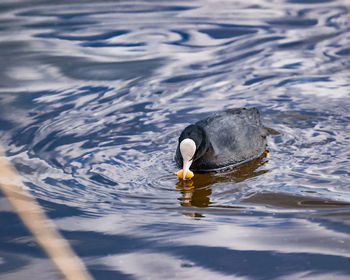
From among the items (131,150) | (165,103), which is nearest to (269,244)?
(131,150)

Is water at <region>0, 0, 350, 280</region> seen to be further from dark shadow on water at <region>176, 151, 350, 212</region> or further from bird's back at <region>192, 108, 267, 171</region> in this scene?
bird's back at <region>192, 108, 267, 171</region>

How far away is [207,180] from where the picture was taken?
→ 6105 mm

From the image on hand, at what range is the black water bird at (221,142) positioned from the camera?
599 centimetres

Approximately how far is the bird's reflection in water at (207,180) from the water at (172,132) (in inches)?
1.0

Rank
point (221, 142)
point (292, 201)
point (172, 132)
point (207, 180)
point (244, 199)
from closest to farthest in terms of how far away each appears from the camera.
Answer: point (292, 201)
point (244, 199)
point (207, 180)
point (221, 142)
point (172, 132)

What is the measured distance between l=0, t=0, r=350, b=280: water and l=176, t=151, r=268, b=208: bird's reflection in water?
2 centimetres

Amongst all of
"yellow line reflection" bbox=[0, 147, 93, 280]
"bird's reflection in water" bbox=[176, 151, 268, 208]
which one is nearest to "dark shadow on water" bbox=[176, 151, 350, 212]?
"bird's reflection in water" bbox=[176, 151, 268, 208]

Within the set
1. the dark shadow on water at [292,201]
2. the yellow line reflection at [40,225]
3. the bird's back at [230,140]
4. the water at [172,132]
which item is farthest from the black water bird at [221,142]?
the yellow line reflection at [40,225]

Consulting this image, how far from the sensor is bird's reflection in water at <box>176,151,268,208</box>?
18.3ft

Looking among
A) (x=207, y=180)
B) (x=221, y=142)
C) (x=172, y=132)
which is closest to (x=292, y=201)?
(x=207, y=180)

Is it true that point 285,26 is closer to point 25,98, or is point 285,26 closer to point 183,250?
point 25,98

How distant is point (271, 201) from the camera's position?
5367 mm

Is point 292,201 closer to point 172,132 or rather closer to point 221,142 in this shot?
point 221,142

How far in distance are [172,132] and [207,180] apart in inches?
45.0
